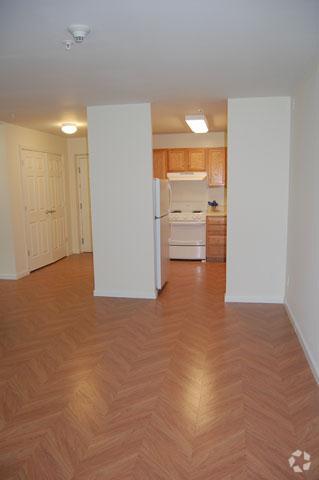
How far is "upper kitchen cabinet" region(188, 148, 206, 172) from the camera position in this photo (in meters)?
7.37

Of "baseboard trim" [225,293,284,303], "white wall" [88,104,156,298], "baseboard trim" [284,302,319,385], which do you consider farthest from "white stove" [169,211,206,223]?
"baseboard trim" [284,302,319,385]

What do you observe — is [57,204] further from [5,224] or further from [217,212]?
[217,212]

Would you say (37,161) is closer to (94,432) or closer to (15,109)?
(15,109)

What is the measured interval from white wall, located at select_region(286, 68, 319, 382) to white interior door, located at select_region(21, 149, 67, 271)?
440cm

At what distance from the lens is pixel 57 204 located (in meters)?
7.64

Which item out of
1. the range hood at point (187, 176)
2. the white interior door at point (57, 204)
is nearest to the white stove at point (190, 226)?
the range hood at point (187, 176)

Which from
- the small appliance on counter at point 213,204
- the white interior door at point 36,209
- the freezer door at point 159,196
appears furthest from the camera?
the small appliance on counter at point 213,204

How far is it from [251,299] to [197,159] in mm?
3514

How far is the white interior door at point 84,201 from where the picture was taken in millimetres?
8078

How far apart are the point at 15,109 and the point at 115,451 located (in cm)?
422

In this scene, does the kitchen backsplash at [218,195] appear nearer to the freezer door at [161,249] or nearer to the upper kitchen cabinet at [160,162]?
the upper kitchen cabinet at [160,162]

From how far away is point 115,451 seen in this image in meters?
2.22

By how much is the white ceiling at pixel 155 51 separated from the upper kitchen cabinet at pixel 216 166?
2.67 m

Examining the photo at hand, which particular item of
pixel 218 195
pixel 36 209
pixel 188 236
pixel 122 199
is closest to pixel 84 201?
pixel 36 209
